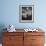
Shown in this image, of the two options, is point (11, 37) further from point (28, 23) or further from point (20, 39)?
point (28, 23)

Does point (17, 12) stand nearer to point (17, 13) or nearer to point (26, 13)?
point (17, 13)

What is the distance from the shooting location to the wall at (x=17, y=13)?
13.7 ft

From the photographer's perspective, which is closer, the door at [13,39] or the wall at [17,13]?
the door at [13,39]

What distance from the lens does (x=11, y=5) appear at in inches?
165

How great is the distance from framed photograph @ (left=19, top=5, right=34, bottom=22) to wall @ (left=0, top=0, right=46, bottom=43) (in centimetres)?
10

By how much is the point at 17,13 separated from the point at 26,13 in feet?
0.96

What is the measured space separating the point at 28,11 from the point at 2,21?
0.91 m

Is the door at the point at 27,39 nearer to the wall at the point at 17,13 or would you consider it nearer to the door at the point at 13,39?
the door at the point at 13,39

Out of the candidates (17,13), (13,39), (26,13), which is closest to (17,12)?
(17,13)

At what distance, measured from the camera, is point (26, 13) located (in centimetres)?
423

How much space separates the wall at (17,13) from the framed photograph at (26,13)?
A: 98 millimetres

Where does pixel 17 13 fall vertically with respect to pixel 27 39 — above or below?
above

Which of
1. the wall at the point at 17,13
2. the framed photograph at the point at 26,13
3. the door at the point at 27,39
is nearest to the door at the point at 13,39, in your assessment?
the door at the point at 27,39

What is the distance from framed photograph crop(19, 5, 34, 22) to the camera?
4.20 meters
